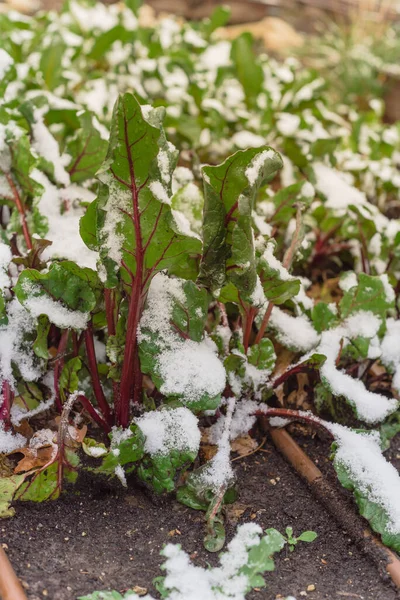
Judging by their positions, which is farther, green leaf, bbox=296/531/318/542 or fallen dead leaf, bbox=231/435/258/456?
fallen dead leaf, bbox=231/435/258/456

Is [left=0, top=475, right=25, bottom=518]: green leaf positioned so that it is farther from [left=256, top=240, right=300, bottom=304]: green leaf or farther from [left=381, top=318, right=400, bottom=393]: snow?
[left=381, top=318, right=400, bottom=393]: snow

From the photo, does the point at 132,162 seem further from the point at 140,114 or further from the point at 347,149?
the point at 347,149

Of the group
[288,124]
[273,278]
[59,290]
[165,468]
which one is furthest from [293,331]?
[288,124]

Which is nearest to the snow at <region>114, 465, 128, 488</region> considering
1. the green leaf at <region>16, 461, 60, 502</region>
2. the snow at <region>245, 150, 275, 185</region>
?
the green leaf at <region>16, 461, 60, 502</region>

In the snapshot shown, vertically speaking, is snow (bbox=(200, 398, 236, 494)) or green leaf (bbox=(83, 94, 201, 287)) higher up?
green leaf (bbox=(83, 94, 201, 287))

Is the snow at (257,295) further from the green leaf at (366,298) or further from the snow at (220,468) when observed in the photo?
the green leaf at (366,298)

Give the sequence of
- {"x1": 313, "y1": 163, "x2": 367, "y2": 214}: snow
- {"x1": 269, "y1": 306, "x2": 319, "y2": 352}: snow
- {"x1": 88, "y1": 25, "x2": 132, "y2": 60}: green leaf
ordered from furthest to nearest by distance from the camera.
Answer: {"x1": 88, "y1": 25, "x2": 132, "y2": 60}: green leaf → {"x1": 313, "y1": 163, "x2": 367, "y2": 214}: snow → {"x1": 269, "y1": 306, "x2": 319, "y2": 352}: snow

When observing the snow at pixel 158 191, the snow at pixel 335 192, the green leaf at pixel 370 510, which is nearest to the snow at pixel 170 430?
the green leaf at pixel 370 510

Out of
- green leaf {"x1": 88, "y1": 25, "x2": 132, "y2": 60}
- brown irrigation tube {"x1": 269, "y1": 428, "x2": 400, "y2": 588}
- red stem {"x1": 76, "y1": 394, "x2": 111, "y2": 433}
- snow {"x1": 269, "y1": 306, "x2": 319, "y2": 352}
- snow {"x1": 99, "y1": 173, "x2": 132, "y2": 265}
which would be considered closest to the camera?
snow {"x1": 99, "y1": 173, "x2": 132, "y2": 265}
